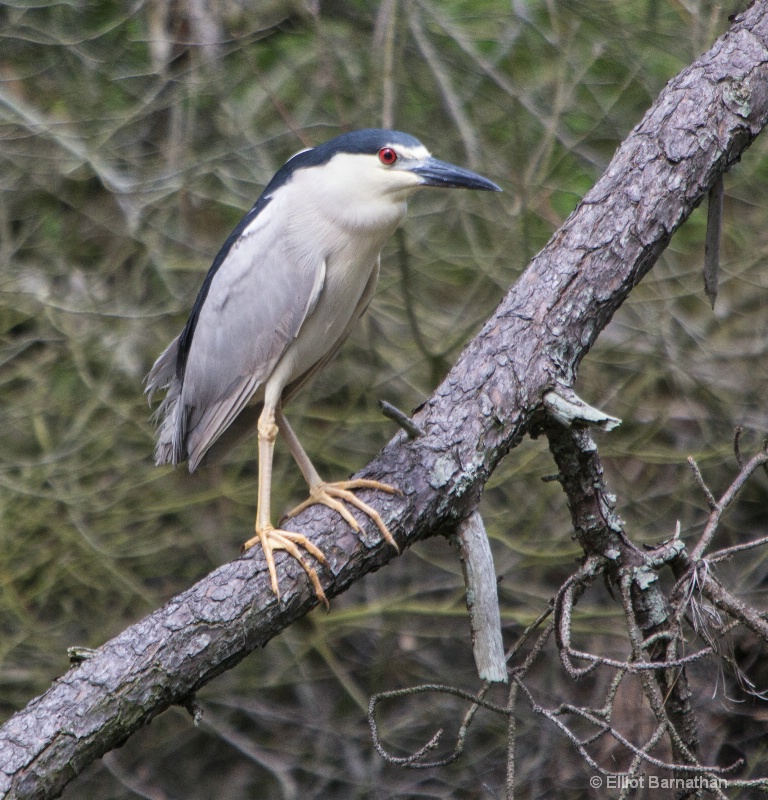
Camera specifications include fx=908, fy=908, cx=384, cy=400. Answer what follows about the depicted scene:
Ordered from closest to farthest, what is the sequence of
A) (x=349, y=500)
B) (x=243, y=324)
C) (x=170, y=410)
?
(x=349, y=500), (x=243, y=324), (x=170, y=410)

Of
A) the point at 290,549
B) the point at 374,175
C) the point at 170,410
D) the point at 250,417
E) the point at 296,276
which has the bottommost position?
the point at 170,410

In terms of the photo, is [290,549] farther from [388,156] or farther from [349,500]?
[388,156]

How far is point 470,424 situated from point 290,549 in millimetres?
529

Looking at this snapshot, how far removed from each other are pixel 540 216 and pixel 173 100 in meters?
1.87

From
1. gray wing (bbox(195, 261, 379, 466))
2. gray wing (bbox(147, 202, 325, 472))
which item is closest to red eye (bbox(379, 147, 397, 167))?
gray wing (bbox(147, 202, 325, 472))

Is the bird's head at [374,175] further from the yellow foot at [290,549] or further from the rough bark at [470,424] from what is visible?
the yellow foot at [290,549]

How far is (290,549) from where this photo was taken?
214 centimetres

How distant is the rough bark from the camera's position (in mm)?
1858

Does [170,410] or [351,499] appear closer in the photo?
[351,499]

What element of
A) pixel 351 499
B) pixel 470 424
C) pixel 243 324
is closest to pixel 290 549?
pixel 351 499

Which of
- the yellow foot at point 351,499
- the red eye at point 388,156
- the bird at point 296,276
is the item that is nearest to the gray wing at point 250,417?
the bird at point 296,276

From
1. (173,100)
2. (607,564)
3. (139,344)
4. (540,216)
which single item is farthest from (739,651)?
(173,100)

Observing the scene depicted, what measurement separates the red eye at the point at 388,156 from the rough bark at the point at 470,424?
0.56m

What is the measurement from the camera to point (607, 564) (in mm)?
2250
